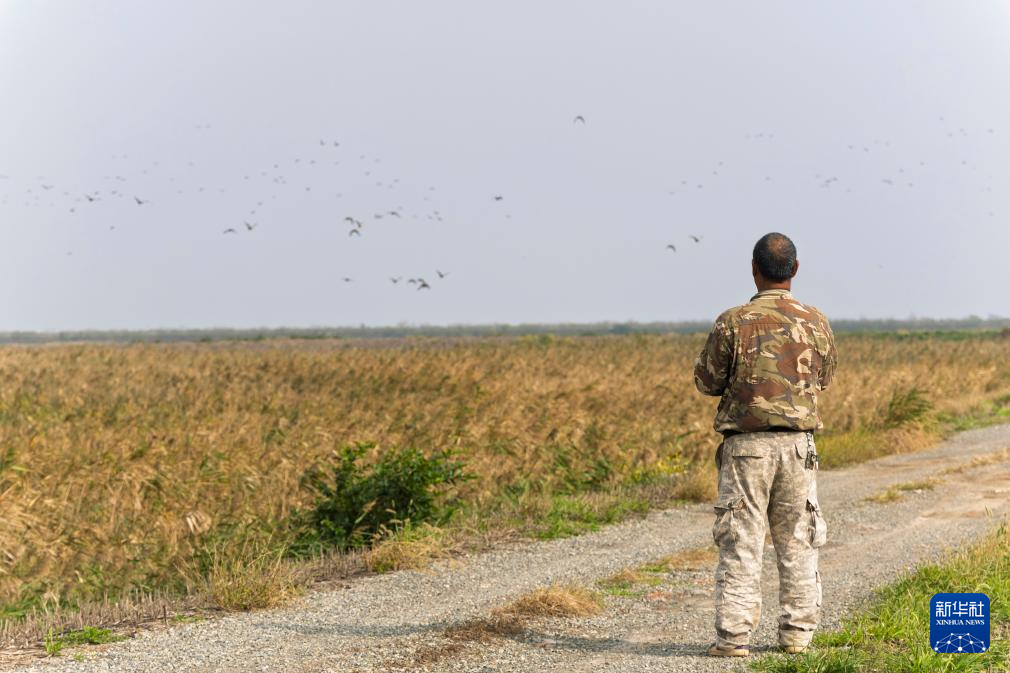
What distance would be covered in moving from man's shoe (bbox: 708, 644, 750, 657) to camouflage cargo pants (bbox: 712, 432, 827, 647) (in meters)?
0.03

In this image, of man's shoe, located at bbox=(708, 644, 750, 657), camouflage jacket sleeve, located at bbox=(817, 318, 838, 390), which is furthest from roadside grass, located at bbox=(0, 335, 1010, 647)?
camouflage jacket sleeve, located at bbox=(817, 318, 838, 390)

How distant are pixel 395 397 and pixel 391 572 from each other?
12.1 metres

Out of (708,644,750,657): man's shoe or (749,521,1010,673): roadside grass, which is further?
(708,644,750,657): man's shoe

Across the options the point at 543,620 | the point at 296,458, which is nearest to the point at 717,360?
the point at 543,620

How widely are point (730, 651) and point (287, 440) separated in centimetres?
972

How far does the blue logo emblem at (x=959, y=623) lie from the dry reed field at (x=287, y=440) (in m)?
5.43

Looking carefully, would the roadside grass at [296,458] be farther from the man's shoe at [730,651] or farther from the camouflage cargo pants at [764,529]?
the camouflage cargo pants at [764,529]

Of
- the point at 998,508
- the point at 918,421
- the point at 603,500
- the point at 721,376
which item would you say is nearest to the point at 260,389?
the point at 603,500

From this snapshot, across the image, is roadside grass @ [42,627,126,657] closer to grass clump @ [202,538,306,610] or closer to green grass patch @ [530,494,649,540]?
grass clump @ [202,538,306,610]

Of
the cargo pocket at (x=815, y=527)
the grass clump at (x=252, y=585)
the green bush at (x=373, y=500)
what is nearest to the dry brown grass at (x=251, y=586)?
the grass clump at (x=252, y=585)

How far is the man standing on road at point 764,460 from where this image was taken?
631 centimetres

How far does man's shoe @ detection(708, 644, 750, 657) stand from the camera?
640cm

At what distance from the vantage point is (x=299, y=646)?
7.11 metres

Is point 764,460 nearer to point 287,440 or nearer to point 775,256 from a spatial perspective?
point 775,256
